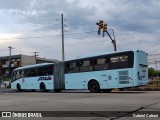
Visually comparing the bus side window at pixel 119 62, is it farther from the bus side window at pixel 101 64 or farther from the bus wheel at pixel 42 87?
the bus wheel at pixel 42 87

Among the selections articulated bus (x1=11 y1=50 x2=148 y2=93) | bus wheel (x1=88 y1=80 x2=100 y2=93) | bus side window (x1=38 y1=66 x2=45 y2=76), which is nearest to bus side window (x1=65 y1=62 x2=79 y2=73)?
articulated bus (x1=11 y1=50 x2=148 y2=93)

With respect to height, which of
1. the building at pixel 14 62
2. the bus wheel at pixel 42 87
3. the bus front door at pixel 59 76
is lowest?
the bus wheel at pixel 42 87

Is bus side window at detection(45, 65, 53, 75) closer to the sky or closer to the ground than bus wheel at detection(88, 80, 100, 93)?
closer to the sky

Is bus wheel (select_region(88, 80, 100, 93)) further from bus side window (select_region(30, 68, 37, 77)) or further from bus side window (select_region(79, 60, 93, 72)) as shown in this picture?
bus side window (select_region(30, 68, 37, 77))

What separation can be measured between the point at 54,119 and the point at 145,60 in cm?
1698

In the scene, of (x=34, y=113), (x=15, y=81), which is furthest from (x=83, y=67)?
(x=34, y=113)

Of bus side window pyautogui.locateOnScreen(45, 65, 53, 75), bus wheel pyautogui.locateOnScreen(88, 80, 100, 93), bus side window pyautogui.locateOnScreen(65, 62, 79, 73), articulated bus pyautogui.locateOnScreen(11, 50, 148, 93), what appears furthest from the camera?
bus side window pyautogui.locateOnScreen(45, 65, 53, 75)

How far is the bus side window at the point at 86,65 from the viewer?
1098 inches

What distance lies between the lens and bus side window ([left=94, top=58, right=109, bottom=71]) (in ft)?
86.6

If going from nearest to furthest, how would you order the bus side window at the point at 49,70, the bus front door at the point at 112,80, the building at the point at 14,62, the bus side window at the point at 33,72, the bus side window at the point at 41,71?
1. the bus front door at the point at 112,80
2. the bus side window at the point at 49,70
3. the bus side window at the point at 41,71
4. the bus side window at the point at 33,72
5. the building at the point at 14,62

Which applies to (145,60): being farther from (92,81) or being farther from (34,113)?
(34,113)

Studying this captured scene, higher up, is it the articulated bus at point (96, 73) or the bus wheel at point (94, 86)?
the articulated bus at point (96, 73)

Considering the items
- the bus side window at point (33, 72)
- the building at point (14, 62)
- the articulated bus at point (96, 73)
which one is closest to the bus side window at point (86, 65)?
the articulated bus at point (96, 73)

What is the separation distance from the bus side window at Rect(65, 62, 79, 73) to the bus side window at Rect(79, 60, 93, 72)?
27.1 inches
